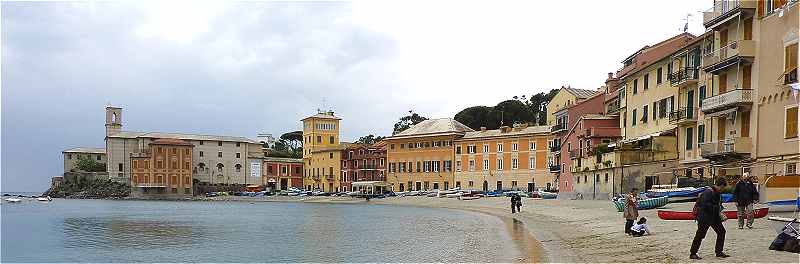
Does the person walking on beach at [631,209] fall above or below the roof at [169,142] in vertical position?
below

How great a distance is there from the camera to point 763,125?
36.8 metres

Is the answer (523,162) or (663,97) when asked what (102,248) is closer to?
(663,97)

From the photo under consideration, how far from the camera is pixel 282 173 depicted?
148 metres

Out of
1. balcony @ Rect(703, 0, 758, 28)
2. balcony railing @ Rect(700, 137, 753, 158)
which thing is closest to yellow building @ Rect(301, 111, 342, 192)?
balcony @ Rect(703, 0, 758, 28)

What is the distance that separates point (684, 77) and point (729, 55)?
799 cm

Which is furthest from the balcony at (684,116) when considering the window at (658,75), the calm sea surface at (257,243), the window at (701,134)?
the calm sea surface at (257,243)

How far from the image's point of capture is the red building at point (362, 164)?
125 meters

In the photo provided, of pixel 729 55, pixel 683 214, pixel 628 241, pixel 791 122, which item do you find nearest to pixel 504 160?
pixel 729 55

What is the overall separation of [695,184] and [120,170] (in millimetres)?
124406

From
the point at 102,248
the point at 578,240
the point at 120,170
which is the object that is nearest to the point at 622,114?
the point at 578,240

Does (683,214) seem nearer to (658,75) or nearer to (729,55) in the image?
(729,55)

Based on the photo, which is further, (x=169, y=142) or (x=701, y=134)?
(x=169, y=142)

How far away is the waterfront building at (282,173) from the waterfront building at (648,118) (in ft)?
316

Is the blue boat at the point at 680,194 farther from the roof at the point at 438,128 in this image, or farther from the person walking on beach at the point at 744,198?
the roof at the point at 438,128
